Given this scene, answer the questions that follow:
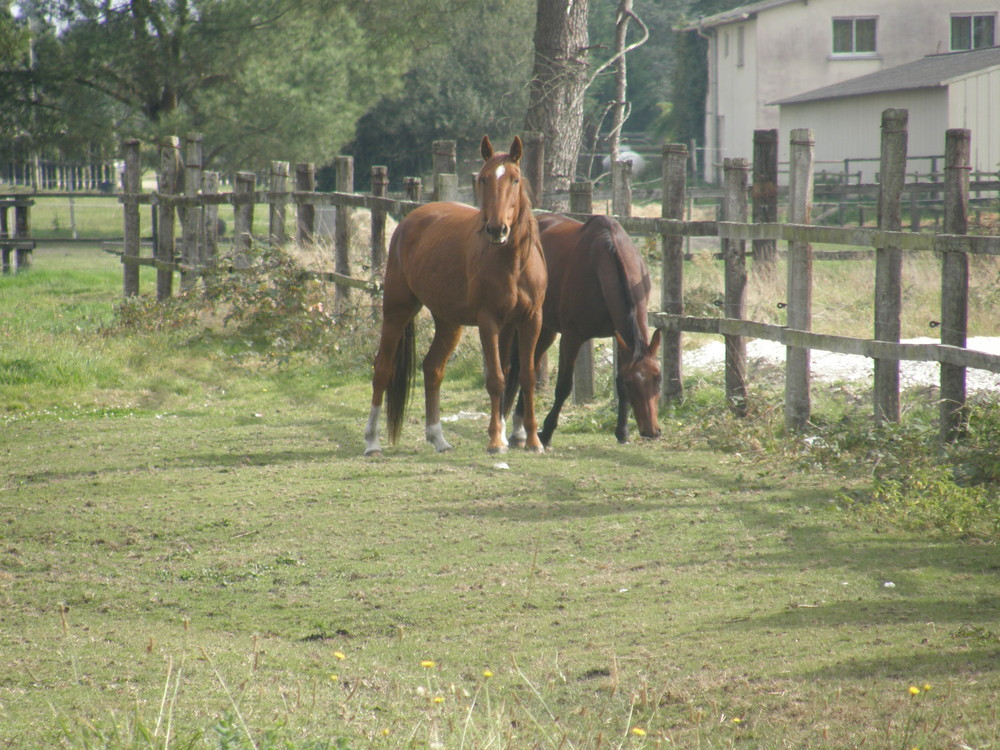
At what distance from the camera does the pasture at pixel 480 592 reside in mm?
3105

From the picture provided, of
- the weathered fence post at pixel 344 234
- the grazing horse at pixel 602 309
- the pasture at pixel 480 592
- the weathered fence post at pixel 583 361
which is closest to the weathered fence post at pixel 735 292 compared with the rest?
the pasture at pixel 480 592

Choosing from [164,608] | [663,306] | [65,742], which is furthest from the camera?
[663,306]

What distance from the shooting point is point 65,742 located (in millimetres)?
2857

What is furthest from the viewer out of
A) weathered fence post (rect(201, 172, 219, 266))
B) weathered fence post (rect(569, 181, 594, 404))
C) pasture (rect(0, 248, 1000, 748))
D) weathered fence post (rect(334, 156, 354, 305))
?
weathered fence post (rect(201, 172, 219, 266))

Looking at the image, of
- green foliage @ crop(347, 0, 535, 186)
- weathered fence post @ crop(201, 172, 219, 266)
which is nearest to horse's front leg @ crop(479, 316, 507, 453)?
weathered fence post @ crop(201, 172, 219, 266)

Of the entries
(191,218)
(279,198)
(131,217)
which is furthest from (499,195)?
(131,217)

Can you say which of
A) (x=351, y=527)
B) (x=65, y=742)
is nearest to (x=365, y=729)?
(x=65, y=742)

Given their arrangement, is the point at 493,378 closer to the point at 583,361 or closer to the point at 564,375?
the point at 564,375

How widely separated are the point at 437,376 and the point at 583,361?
1.90m

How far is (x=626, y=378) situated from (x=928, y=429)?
180 cm

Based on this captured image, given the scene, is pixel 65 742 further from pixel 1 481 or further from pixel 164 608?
pixel 1 481

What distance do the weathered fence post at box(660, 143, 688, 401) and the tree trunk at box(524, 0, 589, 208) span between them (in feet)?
12.2

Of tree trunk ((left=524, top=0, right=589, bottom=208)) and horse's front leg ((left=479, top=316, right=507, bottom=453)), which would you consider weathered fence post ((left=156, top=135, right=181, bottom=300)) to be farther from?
horse's front leg ((left=479, top=316, right=507, bottom=453))

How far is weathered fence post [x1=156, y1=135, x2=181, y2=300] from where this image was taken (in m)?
15.2
